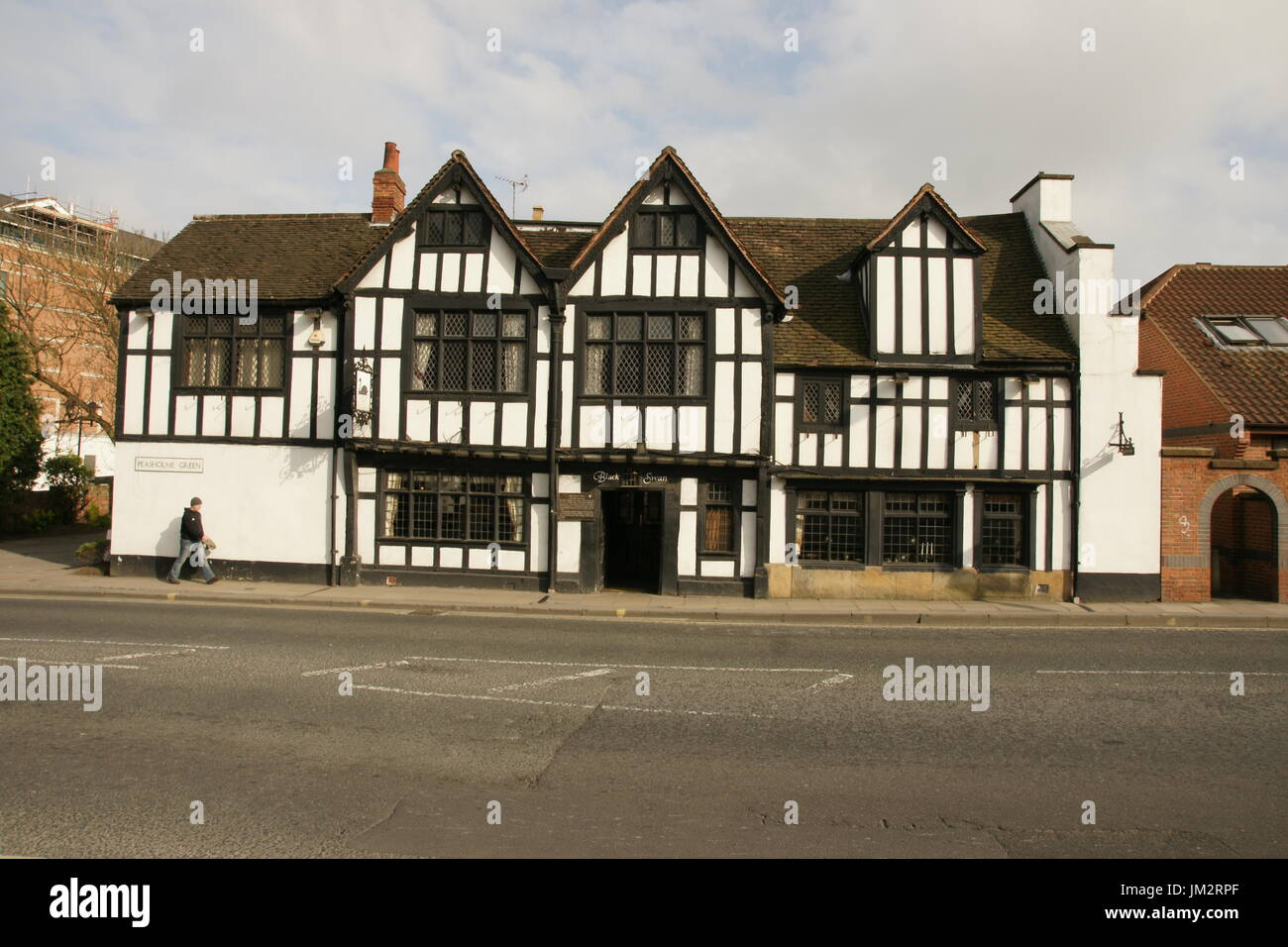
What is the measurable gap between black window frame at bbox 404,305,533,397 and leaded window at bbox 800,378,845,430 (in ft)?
20.3

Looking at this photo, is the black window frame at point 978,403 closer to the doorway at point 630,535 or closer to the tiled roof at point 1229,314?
the tiled roof at point 1229,314

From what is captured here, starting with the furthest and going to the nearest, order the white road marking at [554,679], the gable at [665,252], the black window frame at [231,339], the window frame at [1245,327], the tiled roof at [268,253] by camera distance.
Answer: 1. the window frame at [1245,327]
2. the tiled roof at [268,253]
3. the black window frame at [231,339]
4. the gable at [665,252]
5. the white road marking at [554,679]

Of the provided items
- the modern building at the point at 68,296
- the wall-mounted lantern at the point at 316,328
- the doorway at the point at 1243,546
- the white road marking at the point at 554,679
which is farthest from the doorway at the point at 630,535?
the modern building at the point at 68,296

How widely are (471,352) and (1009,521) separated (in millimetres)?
12572

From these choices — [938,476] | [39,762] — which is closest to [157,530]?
[39,762]

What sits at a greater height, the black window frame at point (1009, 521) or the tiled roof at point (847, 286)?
the tiled roof at point (847, 286)

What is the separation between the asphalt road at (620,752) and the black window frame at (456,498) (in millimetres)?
5880

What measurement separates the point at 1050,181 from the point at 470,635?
17879mm

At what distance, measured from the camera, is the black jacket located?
17.0 m

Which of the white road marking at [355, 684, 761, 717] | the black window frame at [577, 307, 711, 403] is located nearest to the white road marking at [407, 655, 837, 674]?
the white road marking at [355, 684, 761, 717]

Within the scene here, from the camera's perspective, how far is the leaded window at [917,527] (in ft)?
58.1

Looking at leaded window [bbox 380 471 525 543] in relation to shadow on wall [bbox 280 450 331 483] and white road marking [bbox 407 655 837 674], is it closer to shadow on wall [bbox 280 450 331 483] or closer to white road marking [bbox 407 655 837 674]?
shadow on wall [bbox 280 450 331 483]
